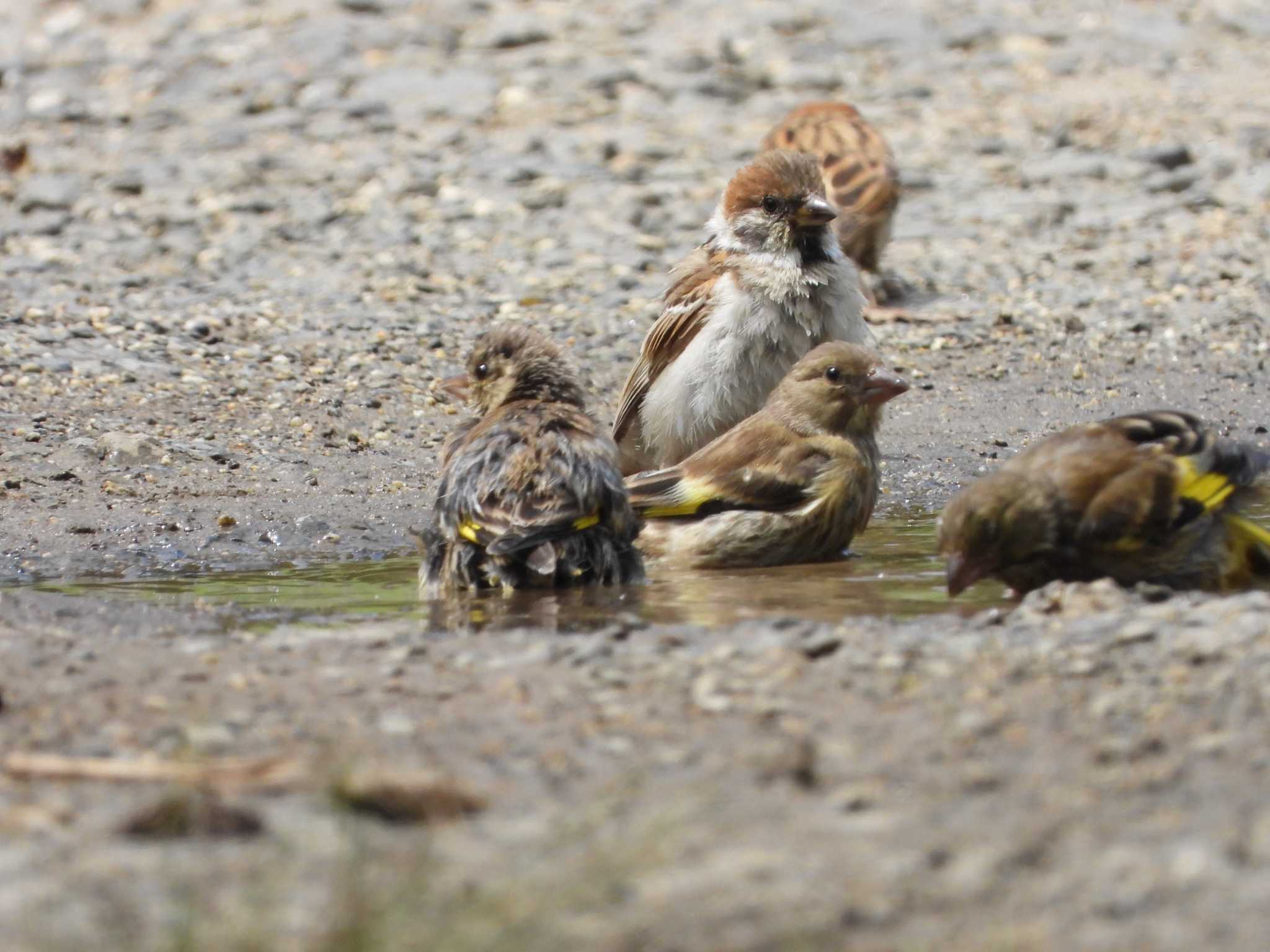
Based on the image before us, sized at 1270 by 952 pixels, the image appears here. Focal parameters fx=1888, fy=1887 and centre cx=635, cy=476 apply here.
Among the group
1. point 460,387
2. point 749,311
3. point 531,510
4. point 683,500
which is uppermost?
point 749,311

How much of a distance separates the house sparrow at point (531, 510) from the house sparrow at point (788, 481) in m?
0.47

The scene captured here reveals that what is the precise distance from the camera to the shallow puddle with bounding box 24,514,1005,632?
6.29 meters

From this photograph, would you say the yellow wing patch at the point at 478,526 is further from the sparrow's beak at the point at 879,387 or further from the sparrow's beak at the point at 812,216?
the sparrow's beak at the point at 812,216

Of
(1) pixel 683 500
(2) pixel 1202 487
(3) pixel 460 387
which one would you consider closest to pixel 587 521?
(1) pixel 683 500

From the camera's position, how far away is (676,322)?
353 inches

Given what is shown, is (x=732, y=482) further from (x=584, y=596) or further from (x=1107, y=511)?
(x=1107, y=511)

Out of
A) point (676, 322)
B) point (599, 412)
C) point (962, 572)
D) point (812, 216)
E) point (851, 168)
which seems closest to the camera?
point (962, 572)

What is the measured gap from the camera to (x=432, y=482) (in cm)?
914

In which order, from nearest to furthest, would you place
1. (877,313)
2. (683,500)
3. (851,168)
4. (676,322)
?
(683,500) → (676,322) → (877,313) → (851,168)

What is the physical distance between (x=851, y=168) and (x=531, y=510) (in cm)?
665

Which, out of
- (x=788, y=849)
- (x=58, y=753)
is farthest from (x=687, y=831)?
(x=58, y=753)

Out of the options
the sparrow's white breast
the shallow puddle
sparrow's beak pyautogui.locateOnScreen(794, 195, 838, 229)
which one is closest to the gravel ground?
the shallow puddle

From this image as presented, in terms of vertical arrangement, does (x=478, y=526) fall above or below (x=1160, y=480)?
below

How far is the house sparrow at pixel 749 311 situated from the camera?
8.73 m
